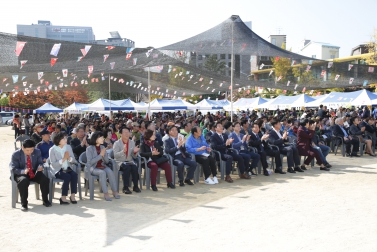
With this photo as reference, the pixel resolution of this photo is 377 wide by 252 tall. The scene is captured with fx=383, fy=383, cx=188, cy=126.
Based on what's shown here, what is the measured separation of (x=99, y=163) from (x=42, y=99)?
148ft

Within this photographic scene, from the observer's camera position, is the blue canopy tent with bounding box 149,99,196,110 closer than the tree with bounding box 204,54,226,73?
No

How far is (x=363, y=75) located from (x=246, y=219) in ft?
47.4

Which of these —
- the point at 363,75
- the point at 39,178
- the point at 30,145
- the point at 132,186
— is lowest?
the point at 132,186

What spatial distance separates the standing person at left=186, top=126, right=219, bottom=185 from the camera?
7.75 meters

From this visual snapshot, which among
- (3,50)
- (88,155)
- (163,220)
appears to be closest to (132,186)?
(88,155)

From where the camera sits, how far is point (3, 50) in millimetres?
10477

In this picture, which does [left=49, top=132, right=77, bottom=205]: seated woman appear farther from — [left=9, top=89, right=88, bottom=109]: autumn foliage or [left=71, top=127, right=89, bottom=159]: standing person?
[left=9, top=89, right=88, bottom=109]: autumn foliage

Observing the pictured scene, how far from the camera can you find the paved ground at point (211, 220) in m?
4.09

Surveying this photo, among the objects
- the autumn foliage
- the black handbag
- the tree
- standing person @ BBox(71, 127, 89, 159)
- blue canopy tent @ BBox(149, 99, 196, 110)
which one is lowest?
the black handbag

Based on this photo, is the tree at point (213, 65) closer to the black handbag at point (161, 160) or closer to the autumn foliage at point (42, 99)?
the black handbag at point (161, 160)

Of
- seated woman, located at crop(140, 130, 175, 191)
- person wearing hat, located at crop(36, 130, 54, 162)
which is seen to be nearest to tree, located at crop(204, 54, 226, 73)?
seated woman, located at crop(140, 130, 175, 191)

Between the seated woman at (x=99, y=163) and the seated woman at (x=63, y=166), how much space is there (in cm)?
32

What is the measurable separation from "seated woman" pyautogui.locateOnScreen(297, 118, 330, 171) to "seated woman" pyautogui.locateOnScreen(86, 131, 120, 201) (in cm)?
477

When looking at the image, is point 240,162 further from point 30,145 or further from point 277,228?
point 30,145
